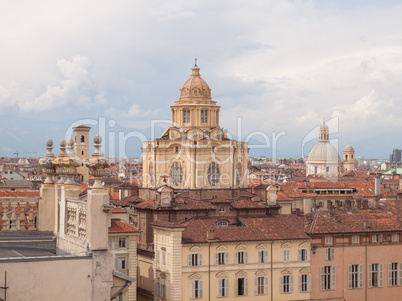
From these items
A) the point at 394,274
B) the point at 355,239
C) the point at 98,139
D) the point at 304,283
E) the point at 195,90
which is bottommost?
the point at 304,283

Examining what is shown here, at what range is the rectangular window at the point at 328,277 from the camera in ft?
154

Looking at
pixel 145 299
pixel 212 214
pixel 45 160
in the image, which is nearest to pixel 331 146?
pixel 212 214

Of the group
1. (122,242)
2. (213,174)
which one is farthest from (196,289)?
(213,174)

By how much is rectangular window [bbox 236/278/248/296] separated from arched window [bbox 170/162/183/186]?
44.8ft

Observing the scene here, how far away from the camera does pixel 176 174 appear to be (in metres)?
57.4

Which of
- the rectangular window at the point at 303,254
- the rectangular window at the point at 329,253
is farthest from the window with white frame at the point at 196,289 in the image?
the rectangular window at the point at 329,253

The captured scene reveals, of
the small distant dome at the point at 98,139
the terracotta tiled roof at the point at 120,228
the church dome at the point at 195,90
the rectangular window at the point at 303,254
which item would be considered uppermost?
the church dome at the point at 195,90

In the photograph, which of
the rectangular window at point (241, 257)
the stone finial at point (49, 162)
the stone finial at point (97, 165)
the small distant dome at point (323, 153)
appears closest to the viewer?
the stone finial at point (97, 165)

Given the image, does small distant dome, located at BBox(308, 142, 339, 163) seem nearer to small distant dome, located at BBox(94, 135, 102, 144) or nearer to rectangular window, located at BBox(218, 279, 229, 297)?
rectangular window, located at BBox(218, 279, 229, 297)

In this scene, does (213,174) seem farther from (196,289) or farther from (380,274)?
(196,289)

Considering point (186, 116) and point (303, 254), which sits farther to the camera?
point (186, 116)

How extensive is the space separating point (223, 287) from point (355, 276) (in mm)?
8537

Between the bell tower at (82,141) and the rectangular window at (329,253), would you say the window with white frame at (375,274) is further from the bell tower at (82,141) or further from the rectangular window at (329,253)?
the bell tower at (82,141)

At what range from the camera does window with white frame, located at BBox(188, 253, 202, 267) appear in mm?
44125
